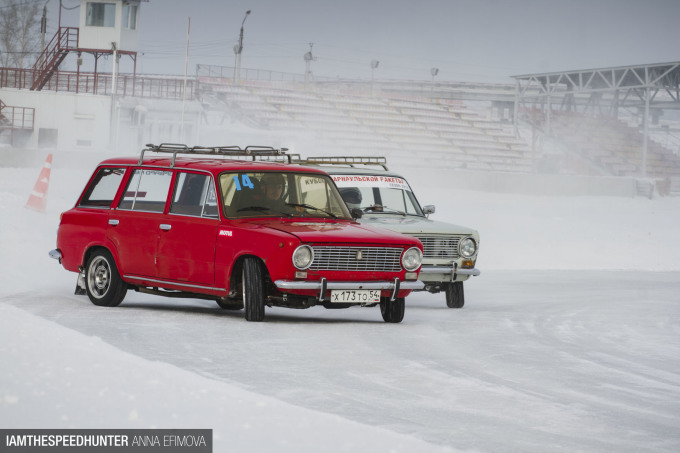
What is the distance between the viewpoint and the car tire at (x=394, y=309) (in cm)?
1158

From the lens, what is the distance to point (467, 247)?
13539 mm

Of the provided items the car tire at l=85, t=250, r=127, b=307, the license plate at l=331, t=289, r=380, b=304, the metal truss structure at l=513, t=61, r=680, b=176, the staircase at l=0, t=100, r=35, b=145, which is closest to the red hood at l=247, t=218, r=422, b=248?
the license plate at l=331, t=289, r=380, b=304

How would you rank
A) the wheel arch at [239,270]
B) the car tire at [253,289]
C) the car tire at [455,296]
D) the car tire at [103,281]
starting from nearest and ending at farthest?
the car tire at [253,289]
the wheel arch at [239,270]
the car tire at [103,281]
the car tire at [455,296]

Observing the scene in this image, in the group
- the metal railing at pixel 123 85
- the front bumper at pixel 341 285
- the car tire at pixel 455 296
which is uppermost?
the metal railing at pixel 123 85

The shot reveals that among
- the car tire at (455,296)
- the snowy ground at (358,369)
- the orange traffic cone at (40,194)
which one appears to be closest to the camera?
the snowy ground at (358,369)

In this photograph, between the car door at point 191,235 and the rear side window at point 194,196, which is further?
the rear side window at point 194,196

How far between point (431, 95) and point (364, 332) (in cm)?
8015

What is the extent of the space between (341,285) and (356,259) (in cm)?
34

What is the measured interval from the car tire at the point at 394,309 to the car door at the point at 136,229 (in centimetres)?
238

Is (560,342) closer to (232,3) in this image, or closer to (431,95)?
(431,95)

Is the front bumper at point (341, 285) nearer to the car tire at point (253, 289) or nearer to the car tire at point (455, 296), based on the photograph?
the car tire at point (253, 289)

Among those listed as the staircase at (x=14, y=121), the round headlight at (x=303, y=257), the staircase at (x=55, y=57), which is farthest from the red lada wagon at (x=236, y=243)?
the staircase at (x=55, y=57)

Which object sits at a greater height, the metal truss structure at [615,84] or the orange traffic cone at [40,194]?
the metal truss structure at [615,84]

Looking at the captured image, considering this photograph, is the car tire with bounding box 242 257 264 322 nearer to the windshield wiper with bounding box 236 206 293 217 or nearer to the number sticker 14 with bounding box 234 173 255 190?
the windshield wiper with bounding box 236 206 293 217
